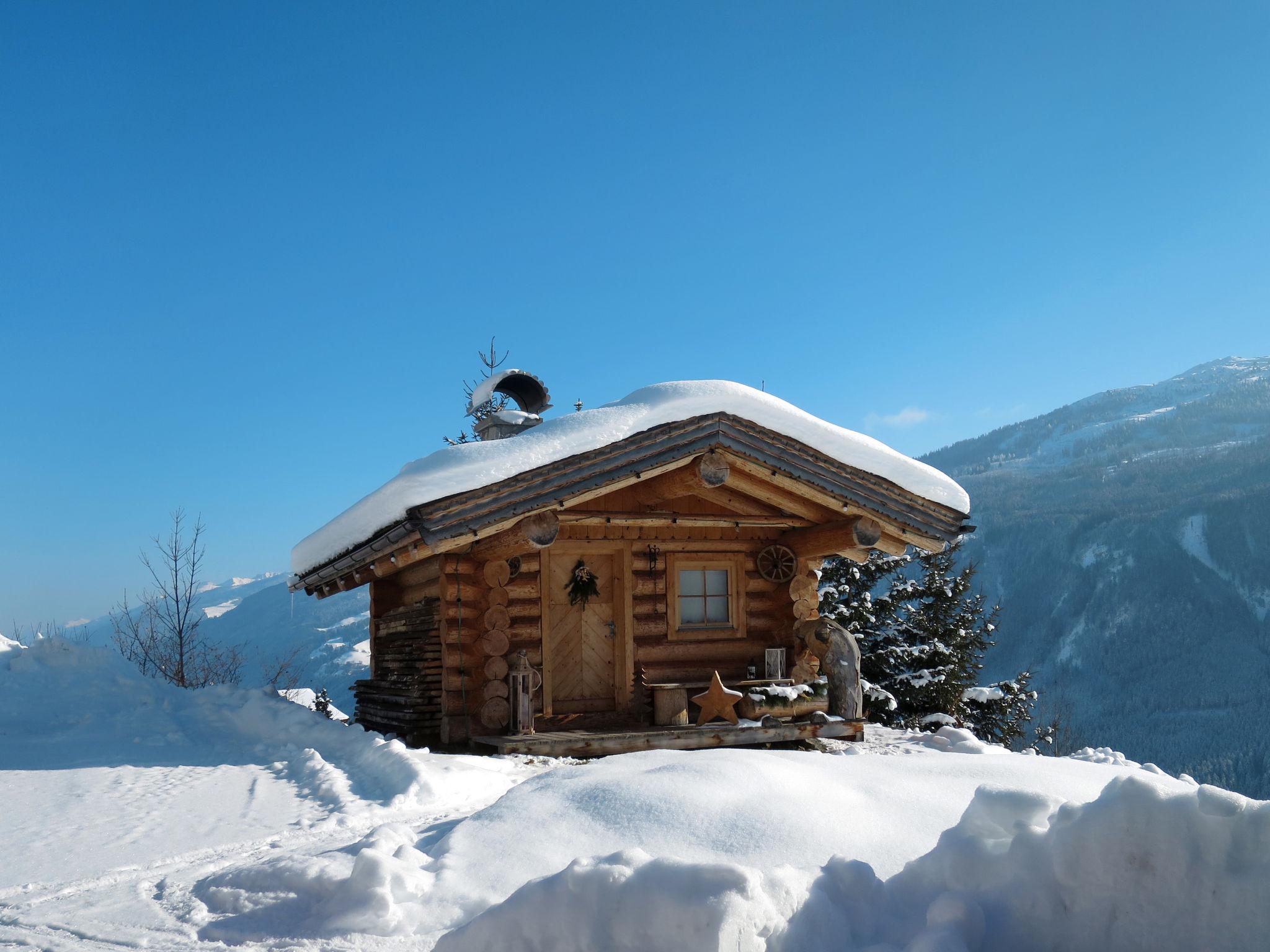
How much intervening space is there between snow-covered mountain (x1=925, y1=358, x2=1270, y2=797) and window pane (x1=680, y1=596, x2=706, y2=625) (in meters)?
44.3

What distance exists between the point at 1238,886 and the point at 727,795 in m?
2.64

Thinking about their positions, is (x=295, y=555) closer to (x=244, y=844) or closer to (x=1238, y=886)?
(x=244, y=844)

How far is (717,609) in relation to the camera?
39.2 ft

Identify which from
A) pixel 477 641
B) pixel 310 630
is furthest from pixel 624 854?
pixel 310 630

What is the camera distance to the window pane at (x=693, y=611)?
11.7 metres

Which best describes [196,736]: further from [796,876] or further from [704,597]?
[796,876]

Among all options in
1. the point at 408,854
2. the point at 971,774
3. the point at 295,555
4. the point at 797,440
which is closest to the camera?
the point at 408,854

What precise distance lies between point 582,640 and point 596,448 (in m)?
2.71

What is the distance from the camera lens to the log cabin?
9.62 m

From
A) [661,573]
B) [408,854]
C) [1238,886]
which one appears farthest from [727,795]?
[661,573]

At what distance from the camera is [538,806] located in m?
5.22

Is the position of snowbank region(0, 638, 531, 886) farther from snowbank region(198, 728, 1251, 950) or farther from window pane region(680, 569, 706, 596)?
window pane region(680, 569, 706, 596)

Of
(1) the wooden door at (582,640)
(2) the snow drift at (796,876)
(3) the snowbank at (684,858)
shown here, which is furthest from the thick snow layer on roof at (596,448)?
(2) the snow drift at (796,876)

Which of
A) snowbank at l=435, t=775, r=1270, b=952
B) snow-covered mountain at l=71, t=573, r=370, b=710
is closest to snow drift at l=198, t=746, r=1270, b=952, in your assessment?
snowbank at l=435, t=775, r=1270, b=952
